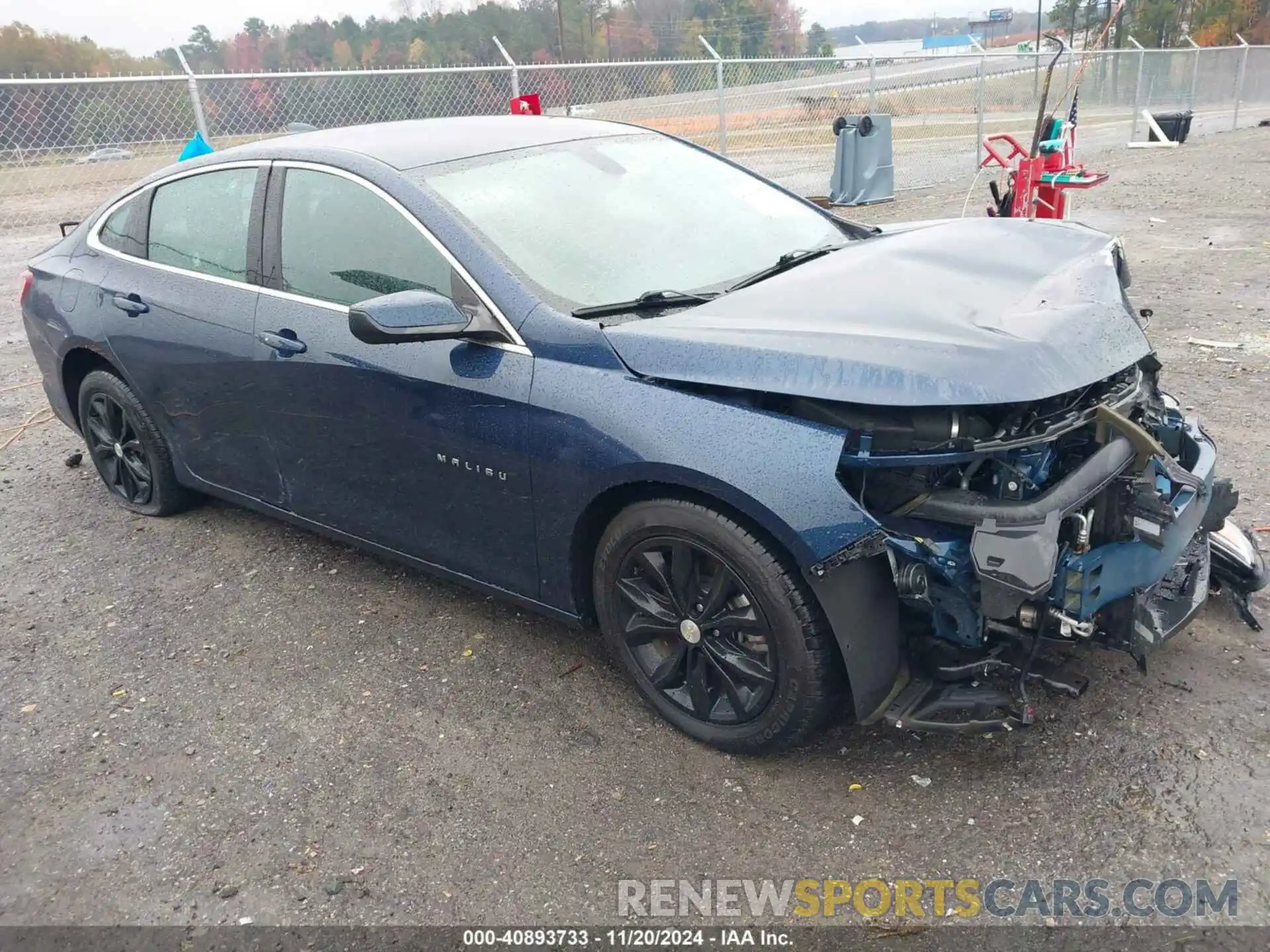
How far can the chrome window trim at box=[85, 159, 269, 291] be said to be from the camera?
383 cm

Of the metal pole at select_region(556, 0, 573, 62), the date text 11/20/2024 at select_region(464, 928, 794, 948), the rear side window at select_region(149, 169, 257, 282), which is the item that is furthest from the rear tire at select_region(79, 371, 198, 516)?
the metal pole at select_region(556, 0, 573, 62)

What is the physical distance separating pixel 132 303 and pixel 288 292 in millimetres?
1035

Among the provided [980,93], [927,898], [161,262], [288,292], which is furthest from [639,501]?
[980,93]

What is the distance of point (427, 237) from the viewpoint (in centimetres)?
318

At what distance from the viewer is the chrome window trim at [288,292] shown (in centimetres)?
301

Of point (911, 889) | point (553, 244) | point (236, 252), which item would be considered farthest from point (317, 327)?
point (911, 889)

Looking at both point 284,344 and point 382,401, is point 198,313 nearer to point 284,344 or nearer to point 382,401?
point 284,344

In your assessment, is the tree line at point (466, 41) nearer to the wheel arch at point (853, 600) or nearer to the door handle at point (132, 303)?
the door handle at point (132, 303)

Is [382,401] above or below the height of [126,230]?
below

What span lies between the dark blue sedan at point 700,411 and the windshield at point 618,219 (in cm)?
1

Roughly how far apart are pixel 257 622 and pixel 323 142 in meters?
1.83

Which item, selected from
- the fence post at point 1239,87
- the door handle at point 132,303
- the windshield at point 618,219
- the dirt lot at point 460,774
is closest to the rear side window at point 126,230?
the door handle at point 132,303

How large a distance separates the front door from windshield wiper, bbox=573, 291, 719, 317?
0.26 metres

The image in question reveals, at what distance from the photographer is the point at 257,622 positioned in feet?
12.6
